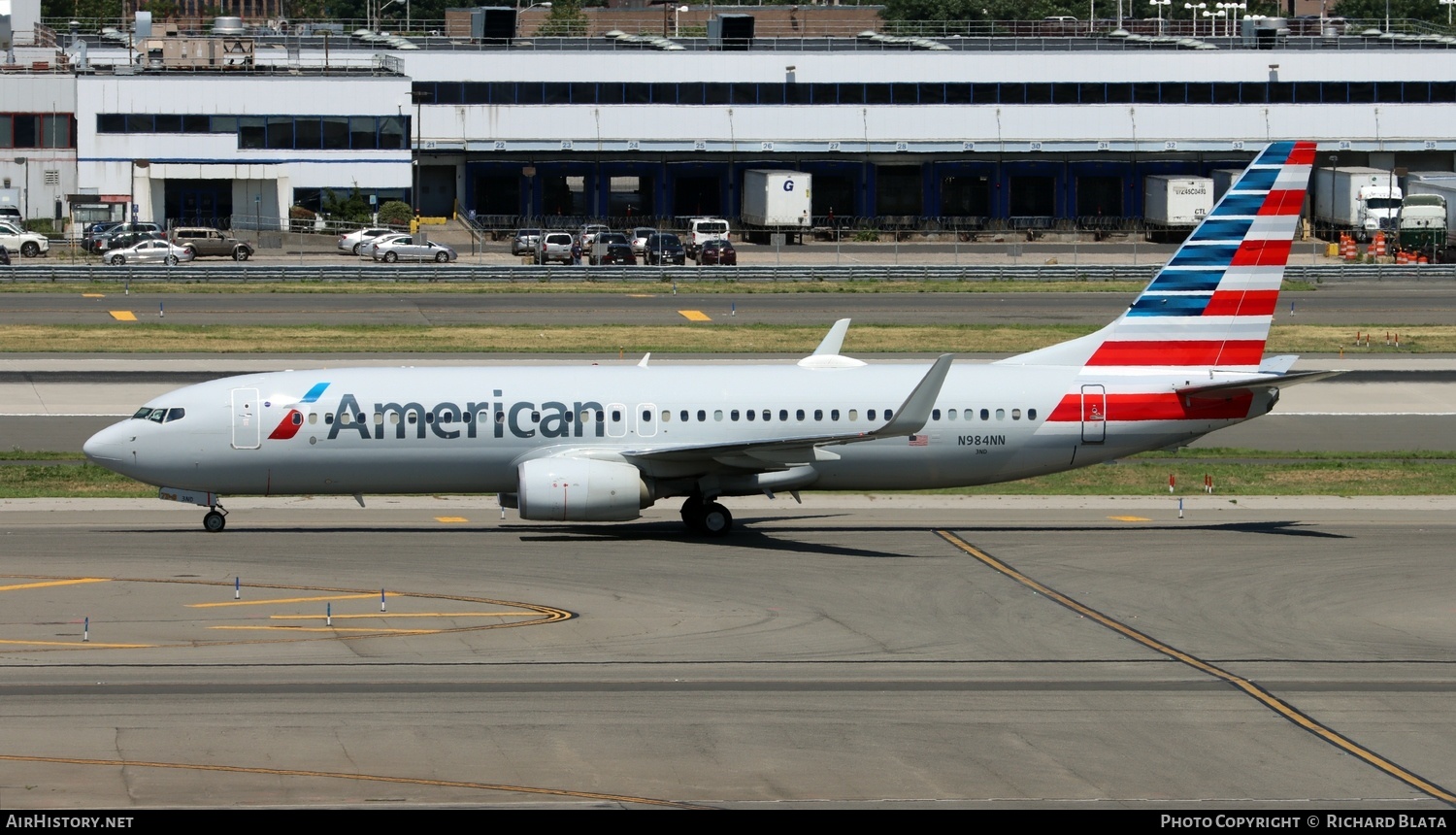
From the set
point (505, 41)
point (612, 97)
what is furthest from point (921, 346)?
point (505, 41)

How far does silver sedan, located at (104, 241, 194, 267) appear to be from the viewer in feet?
309

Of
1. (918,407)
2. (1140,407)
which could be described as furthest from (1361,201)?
(918,407)

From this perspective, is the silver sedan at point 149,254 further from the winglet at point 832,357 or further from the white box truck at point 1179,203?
the winglet at point 832,357

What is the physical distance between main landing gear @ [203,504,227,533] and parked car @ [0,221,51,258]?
2683 inches

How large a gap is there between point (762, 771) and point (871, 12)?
588 ft

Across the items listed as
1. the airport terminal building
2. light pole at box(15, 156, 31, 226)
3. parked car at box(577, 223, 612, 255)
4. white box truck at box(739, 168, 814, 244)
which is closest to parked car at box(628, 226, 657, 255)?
parked car at box(577, 223, 612, 255)

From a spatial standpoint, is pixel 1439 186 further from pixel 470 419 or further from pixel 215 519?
pixel 215 519

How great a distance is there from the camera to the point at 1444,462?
155 feet

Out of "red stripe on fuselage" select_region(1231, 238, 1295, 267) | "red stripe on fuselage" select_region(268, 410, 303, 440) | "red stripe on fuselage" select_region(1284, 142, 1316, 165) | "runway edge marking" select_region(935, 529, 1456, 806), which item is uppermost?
"red stripe on fuselage" select_region(1284, 142, 1316, 165)

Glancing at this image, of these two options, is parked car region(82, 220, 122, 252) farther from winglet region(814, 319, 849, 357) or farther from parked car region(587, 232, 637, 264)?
winglet region(814, 319, 849, 357)

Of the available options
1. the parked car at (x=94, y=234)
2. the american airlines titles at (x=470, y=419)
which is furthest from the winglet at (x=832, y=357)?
the parked car at (x=94, y=234)

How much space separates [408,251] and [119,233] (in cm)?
1691

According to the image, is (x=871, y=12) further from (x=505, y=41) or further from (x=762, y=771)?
(x=762, y=771)

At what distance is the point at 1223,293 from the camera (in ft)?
128
